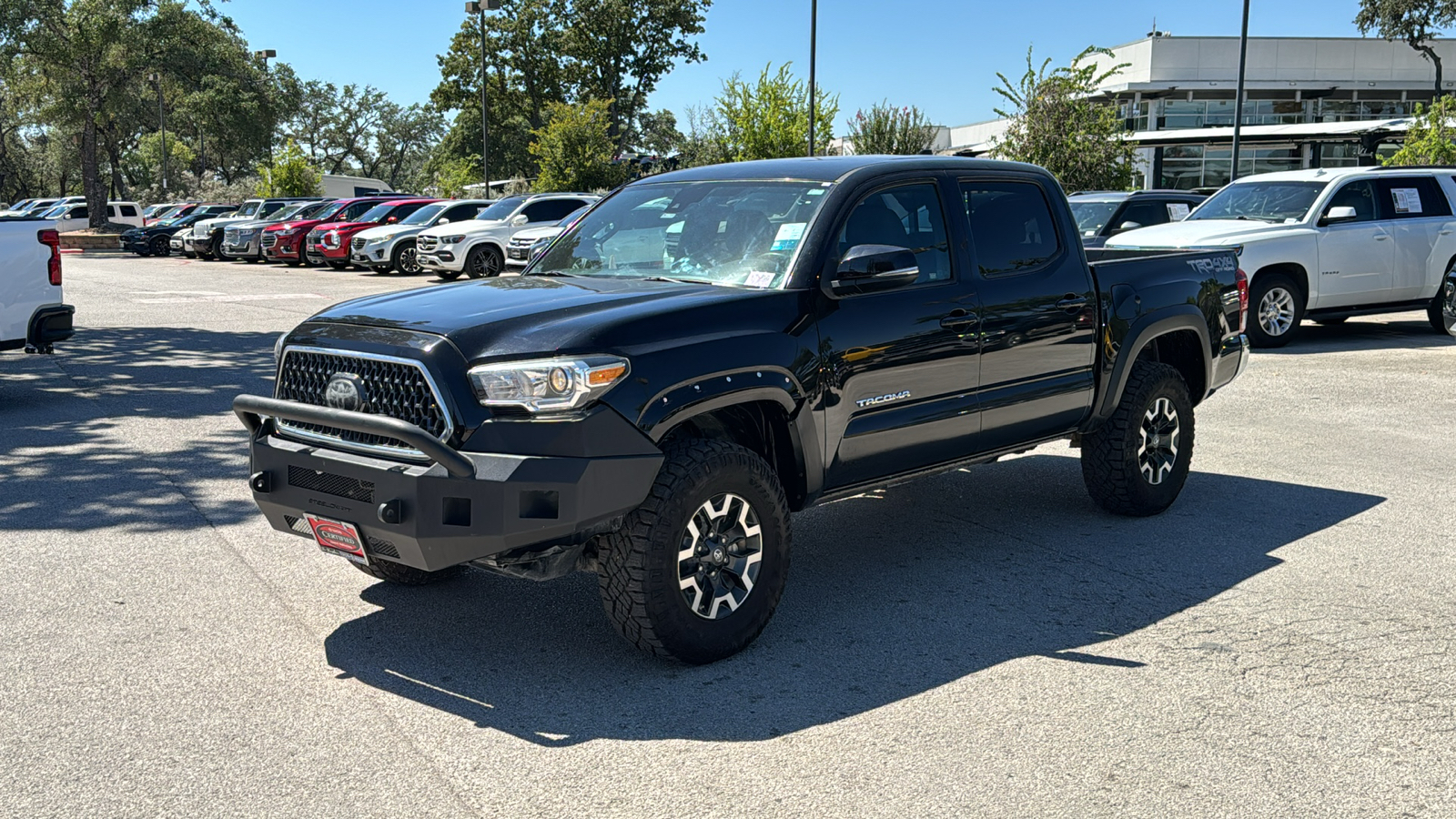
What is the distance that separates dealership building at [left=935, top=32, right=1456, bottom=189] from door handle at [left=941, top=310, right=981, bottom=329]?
44.0 metres

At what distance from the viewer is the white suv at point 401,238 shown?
1061 inches

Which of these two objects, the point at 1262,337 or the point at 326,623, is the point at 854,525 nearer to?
the point at 326,623

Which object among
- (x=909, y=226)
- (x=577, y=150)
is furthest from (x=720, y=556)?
(x=577, y=150)

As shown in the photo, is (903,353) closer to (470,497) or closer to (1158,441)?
(470,497)

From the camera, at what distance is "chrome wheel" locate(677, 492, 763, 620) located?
4648 millimetres

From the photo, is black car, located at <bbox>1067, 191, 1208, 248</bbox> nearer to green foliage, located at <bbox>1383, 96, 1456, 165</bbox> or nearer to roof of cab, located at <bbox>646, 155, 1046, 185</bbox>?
green foliage, located at <bbox>1383, 96, 1456, 165</bbox>

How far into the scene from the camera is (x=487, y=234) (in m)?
24.5

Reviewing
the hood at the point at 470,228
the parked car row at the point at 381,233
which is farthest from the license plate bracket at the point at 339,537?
the hood at the point at 470,228

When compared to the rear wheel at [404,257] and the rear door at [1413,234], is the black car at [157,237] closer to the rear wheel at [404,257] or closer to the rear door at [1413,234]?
the rear wheel at [404,257]

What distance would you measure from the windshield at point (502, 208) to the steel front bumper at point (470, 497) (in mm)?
21555

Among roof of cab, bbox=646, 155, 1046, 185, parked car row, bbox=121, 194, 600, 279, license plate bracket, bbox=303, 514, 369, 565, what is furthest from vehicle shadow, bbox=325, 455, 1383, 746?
parked car row, bbox=121, 194, 600, 279

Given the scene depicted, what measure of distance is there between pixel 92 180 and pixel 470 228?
32856 millimetres

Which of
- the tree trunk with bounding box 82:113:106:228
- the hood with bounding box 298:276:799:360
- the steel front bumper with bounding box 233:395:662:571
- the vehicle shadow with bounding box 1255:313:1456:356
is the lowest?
the vehicle shadow with bounding box 1255:313:1456:356

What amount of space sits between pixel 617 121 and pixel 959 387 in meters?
62.1
